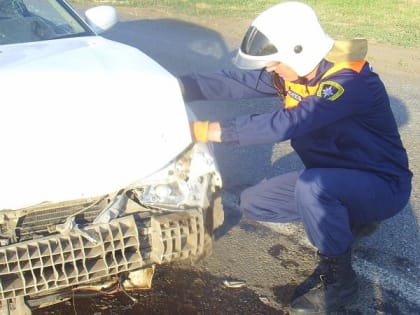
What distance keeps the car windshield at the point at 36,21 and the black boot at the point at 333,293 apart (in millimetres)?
2304

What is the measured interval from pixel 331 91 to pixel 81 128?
1247mm

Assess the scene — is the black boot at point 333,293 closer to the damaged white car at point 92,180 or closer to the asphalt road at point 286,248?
the asphalt road at point 286,248

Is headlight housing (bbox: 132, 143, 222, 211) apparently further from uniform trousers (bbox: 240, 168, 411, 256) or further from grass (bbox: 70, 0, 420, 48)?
grass (bbox: 70, 0, 420, 48)

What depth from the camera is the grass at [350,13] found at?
405 inches

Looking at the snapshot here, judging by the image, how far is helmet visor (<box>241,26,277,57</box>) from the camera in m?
2.81

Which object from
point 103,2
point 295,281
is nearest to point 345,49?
point 295,281

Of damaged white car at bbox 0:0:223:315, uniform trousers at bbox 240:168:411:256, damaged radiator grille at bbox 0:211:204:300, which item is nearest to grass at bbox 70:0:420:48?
uniform trousers at bbox 240:168:411:256

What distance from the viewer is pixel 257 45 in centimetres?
284

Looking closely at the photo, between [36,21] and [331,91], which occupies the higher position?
[36,21]

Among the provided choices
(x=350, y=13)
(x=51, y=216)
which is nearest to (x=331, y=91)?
(x=51, y=216)

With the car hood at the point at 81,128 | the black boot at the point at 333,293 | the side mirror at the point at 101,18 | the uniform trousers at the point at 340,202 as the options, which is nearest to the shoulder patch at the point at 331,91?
the uniform trousers at the point at 340,202

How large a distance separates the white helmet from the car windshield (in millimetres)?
1539

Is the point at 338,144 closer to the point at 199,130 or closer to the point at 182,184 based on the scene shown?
the point at 199,130

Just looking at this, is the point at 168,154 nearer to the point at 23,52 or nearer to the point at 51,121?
the point at 51,121
